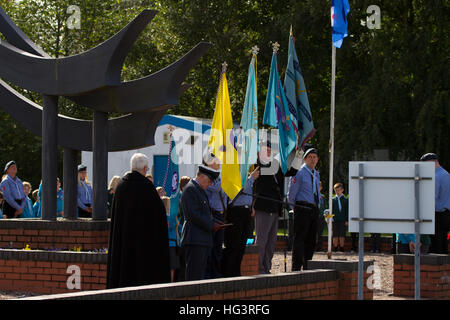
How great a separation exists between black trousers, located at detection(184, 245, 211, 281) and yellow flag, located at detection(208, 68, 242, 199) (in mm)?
3234

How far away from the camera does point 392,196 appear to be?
350 inches

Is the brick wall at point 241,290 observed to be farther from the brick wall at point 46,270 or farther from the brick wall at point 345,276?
the brick wall at point 46,270

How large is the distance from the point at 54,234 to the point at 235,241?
8.53 ft

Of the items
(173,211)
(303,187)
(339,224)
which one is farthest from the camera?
(339,224)

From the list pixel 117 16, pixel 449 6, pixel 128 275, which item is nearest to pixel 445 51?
pixel 449 6

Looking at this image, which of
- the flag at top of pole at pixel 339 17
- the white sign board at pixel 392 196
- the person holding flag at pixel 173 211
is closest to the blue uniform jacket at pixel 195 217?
the person holding flag at pixel 173 211

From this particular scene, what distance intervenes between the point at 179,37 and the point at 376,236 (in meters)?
23.5

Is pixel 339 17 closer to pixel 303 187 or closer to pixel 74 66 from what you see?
pixel 303 187

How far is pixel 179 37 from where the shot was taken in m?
43.0

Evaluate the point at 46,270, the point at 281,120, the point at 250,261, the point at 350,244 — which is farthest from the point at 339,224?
the point at 46,270

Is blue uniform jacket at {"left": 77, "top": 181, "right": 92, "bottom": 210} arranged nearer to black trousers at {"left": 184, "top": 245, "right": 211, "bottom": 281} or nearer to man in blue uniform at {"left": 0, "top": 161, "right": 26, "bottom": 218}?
man in blue uniform at {"left": 0, "top": 161, "right": 26, "bottom": 218}

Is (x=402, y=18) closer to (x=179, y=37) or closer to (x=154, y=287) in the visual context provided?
(x=179, y=37)

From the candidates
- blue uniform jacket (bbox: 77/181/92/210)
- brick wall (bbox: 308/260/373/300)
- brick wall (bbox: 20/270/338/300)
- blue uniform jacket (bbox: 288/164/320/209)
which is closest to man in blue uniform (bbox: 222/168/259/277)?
blue uniform jacket (bbox: 288/164/320/209)

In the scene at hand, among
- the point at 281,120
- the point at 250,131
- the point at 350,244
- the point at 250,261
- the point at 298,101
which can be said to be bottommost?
the point at 350,244
